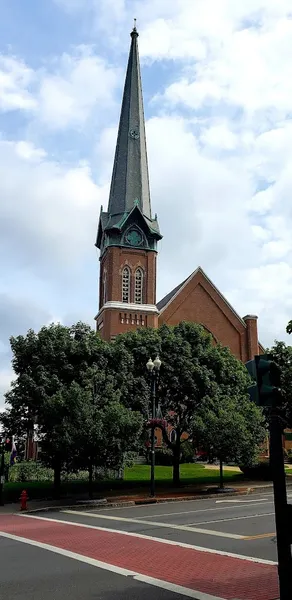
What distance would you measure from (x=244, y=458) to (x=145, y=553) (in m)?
17.8

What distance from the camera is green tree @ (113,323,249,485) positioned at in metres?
30.0

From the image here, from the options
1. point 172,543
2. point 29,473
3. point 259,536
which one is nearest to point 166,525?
point 172,543

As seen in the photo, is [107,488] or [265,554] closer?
[265,554]

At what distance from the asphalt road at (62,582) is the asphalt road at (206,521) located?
3051mm

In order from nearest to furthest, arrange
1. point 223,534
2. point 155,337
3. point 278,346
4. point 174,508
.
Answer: point 223,534, point 174,508, point 155,337, point 278,346

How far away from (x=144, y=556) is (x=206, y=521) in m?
5.57

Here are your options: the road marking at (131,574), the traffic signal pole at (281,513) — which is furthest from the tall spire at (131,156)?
the traffic signal pole at (281,513)

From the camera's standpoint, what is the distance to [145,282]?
53.0 meters

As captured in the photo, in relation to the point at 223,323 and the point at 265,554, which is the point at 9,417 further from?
the point at 223,323

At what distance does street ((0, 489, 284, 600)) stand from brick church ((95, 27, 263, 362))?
34.0 m

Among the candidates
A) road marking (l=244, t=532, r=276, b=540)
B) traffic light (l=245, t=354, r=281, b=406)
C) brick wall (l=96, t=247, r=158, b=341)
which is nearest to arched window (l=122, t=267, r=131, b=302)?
brick wall (l=96, t=247, r=158, b=341)

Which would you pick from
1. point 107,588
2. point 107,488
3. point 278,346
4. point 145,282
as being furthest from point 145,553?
point 145,282

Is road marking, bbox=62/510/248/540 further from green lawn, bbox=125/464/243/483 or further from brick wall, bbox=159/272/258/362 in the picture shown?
brick wall, bbox=159/272/258/362

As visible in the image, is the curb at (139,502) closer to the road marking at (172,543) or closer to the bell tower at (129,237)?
the road marking at (172,543)
